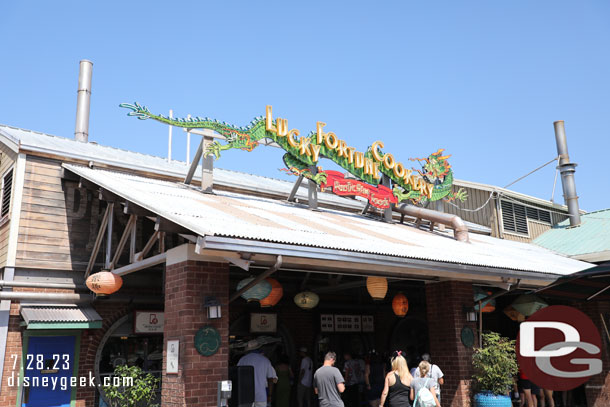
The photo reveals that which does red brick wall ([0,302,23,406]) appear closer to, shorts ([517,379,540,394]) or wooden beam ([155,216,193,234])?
wooden beam ([155,216,193,234])

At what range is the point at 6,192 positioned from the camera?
1177 centimetres

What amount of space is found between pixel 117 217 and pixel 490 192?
14.1 metres

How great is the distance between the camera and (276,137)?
1274cm

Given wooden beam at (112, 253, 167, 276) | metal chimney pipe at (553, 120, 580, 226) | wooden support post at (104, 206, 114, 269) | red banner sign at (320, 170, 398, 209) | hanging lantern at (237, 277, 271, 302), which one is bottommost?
hanging lantern at (237, 277, 271, 302)

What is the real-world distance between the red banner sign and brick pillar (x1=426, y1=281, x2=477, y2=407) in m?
3.57

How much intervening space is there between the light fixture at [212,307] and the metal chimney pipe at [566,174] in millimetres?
17844

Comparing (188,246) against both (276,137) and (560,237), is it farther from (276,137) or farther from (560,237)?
(560,237)

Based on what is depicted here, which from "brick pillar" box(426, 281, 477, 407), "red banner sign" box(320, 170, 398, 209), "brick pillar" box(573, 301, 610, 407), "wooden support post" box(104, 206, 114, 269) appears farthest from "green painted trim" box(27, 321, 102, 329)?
"brick pillar" box(573, 301, 610, 407)

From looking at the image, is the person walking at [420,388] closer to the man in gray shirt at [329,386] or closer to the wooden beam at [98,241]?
the man in gray shirt at [329,386]

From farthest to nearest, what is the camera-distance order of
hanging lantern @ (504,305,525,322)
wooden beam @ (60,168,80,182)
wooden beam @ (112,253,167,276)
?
hanging lantern @ (504,305,525,322)
wooden beam @ (60,168,80,182)
wooden beam @ (112,253,167,276)

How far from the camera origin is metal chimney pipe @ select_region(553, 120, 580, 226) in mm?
21688

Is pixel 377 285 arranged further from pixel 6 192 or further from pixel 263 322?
pixel 6 192

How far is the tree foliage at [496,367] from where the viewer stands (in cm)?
980

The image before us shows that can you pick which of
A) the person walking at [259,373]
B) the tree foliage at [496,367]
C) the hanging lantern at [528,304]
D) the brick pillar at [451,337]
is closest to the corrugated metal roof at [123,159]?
the brick pillar at [451,337]
